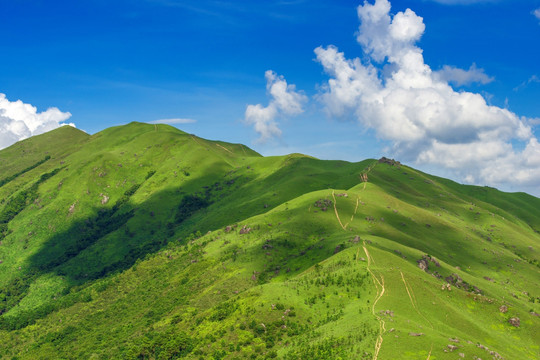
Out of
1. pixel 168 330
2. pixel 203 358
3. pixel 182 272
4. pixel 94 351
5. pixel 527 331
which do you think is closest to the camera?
pixel 203 358

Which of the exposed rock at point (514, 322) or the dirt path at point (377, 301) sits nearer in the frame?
the dirt path at point (377, 301)

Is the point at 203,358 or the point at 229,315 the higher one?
the point at 229,315

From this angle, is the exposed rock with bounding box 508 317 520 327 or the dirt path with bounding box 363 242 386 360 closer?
the dirt path with bounding box 363 242 386 360

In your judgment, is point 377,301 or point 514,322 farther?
point 514,322

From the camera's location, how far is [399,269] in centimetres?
11469

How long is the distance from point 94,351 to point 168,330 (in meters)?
48.4

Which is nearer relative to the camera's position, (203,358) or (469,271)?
(203,358)

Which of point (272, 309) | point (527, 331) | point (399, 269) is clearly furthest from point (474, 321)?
point (272, 309)

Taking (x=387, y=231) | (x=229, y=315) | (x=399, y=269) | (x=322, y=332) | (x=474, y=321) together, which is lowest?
(x=229, y=315)

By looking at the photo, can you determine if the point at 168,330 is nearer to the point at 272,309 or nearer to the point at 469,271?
the point at 272,309

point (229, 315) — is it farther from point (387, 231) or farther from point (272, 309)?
point (387, 231)

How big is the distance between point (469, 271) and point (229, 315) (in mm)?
130428

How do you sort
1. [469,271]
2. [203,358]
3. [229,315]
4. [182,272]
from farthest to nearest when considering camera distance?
[182,272]
[469,271]
[229,315]
[203,358]

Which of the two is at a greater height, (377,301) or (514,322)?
(377,301)
